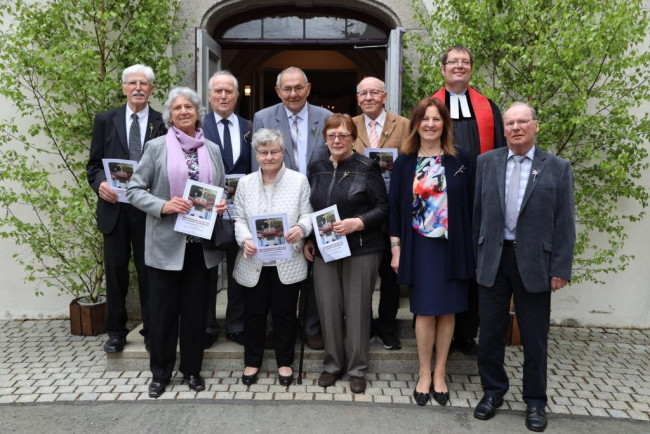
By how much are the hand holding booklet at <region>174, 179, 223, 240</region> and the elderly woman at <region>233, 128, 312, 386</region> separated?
24cm

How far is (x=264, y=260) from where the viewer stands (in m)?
3.78

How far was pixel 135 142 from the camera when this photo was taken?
4.27 metres

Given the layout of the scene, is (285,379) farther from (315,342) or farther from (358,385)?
(358,385)

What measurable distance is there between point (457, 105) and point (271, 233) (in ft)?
5.53

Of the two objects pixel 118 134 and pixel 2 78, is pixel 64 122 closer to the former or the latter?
pixel 2 78

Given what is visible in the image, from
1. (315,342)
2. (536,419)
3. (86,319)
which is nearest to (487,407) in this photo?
(536,419)

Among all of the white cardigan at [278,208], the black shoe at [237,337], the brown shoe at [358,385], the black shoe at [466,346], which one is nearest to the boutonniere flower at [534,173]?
the white cardigan at [278,208]

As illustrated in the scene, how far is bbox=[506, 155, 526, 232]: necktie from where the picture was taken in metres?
3.48

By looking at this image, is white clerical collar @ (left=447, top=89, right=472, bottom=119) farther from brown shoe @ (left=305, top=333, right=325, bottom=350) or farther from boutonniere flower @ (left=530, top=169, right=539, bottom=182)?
brown shoe @ (left=305, top=333, right=325, bottom=350)

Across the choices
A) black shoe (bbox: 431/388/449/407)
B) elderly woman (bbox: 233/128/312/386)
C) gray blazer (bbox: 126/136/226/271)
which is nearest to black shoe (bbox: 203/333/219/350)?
elderly woman (bbox: 233/128/312/386)

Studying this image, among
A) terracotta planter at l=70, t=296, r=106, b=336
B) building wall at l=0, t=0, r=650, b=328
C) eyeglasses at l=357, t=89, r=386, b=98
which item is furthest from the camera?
building wall at l=0, t=0, r=650, b=328

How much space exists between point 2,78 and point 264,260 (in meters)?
3.16

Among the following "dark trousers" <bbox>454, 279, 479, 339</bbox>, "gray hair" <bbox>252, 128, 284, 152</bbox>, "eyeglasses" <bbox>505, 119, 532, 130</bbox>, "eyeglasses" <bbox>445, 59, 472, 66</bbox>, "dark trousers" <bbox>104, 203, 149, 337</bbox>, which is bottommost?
"dark trousers" <bbox>454, 279, 479, 339</bbox>

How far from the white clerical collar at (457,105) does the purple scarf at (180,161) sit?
1.82 meters
